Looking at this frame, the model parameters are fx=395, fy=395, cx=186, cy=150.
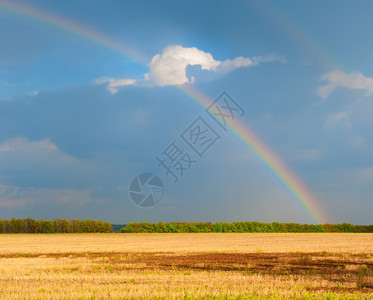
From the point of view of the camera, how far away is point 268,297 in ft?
46.8

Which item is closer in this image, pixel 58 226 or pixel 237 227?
pixel 237 227

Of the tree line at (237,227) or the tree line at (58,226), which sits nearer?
the tree line at (237,227)

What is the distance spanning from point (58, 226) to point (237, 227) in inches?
2314

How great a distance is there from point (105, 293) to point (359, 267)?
16.8 meters

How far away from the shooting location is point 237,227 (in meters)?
126

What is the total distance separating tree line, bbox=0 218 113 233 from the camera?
425ft

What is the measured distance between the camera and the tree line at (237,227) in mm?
121938

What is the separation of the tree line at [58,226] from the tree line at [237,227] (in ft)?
37.5

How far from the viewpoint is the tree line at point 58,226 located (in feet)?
425

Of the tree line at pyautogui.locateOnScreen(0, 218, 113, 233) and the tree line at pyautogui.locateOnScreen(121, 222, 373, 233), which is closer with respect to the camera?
the tree line at pyautogui.locateOnScreen(121, 222, 373, 233)

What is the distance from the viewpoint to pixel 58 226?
130375 millimetres

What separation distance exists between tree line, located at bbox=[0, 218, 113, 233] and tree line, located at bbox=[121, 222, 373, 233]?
450 inches

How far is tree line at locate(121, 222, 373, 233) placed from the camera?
121938 millimetres

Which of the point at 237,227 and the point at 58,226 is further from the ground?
the point at 58,226
